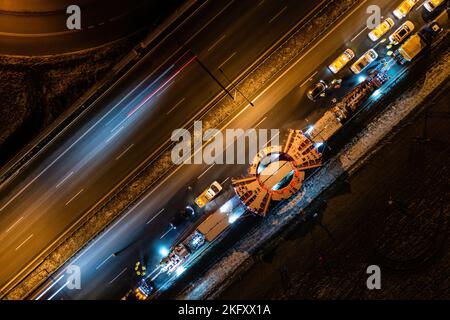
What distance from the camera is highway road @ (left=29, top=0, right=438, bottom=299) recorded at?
4506 cm

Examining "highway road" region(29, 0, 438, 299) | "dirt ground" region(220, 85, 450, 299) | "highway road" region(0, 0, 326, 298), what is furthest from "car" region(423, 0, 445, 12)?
"highway road" region(0, 0, 326, 298)

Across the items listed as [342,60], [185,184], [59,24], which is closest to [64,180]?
[185,184]

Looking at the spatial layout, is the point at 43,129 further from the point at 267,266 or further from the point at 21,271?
the point at 267,266

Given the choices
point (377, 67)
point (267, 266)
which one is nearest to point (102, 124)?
point (267, 266)

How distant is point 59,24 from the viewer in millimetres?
45406

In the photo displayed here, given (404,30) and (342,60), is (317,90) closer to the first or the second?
(342,60)

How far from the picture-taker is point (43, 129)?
45.4 metres

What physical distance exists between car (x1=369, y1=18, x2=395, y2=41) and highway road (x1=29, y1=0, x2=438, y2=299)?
93 cm

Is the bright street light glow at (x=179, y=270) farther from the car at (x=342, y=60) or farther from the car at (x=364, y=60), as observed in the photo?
the car at (x=364, y=60)

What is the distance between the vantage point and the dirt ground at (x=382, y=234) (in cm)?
4309

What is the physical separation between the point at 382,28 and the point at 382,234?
21433 millimetres
